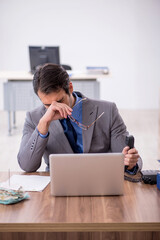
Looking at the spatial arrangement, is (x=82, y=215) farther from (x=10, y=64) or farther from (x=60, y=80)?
(x=10, y=64)

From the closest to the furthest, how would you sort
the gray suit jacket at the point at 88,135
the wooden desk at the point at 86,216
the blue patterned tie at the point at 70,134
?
the wooden desk at the point at 86,216
the gray suit jacket at the point at 88,135
the blue patterned tie at the point at 70,134

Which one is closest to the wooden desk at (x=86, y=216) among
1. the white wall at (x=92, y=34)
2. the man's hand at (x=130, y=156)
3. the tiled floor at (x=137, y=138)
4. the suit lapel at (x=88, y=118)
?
the man's hand at (x=130, y=156)

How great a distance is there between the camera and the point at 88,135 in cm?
206

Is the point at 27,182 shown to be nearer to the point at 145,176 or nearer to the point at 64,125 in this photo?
the point at 64,125

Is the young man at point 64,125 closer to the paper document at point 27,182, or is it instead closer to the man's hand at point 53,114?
the man's hand at point 53,114

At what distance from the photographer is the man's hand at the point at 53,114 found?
73.3 inches

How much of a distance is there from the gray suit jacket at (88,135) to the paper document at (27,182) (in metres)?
0.11

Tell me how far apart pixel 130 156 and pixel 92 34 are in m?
5.67

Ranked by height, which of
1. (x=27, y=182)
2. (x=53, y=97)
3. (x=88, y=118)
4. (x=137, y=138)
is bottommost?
(x=137, y=138)

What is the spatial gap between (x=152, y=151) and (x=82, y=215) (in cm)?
330

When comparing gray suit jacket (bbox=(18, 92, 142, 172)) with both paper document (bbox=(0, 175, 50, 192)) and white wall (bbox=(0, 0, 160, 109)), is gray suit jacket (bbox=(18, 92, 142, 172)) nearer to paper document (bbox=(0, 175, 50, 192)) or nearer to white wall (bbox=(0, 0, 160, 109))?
paper document (bbox=(0, 175, 50, 192))

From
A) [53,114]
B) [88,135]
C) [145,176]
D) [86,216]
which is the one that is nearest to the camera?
[86,216]

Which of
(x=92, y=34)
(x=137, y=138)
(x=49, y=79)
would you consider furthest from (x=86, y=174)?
(x=92, y=34)

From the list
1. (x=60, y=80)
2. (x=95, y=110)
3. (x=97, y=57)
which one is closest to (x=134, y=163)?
(x=95, y=110)
